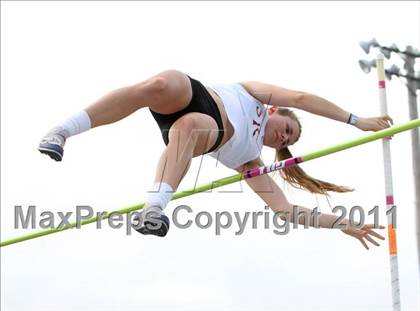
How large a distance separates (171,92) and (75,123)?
541 mm

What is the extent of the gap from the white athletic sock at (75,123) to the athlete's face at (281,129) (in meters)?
1.22

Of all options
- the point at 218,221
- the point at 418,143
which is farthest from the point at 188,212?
the point at 418,143

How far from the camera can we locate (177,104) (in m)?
4.29

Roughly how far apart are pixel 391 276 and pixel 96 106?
2122 millimetres

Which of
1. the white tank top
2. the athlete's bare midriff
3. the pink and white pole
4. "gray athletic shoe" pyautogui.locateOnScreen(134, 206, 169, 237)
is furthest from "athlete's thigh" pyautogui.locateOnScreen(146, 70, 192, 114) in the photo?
the pink and white pole

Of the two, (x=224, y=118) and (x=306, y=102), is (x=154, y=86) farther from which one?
(x=306, y=102)

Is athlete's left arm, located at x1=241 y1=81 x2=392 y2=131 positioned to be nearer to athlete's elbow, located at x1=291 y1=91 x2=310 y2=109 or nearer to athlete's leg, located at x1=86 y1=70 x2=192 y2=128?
athlete's elbow, located at x1=291 y1=91 x2=310 y2=109

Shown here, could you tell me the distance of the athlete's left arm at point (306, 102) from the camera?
4.57 m

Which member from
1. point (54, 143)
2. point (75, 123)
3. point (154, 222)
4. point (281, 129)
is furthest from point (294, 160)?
point (54, 143)

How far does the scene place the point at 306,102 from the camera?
455cm

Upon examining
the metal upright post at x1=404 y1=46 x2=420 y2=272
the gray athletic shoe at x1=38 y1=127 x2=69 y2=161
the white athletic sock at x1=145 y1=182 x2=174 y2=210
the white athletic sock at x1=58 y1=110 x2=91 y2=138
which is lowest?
the white athletic sock at x1=145 y1=182 x2=174 y2=210

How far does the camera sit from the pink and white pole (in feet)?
15.8

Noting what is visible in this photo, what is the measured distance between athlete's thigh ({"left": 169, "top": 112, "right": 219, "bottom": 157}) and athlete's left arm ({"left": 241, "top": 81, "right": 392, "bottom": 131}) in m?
0.46

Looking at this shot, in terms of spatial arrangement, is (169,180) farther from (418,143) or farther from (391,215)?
(418,143)
